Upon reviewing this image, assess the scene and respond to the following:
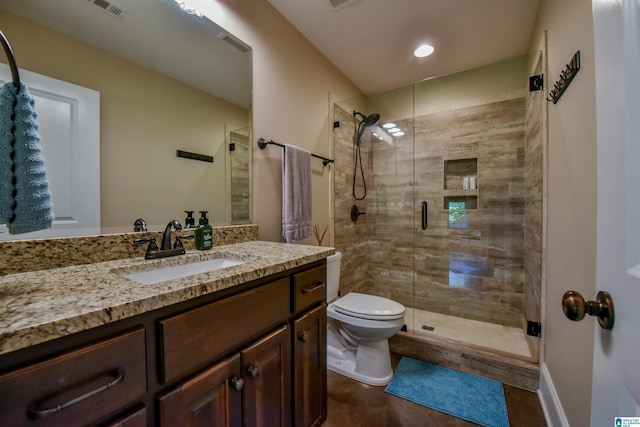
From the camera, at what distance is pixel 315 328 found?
1.21 metres

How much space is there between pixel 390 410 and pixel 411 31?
8.67 ft

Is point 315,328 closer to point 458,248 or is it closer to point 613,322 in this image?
point 613,322

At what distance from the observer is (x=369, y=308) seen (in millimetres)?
1785

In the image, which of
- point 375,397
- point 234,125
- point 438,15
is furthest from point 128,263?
point 438,15

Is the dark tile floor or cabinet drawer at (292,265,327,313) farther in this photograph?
the dark tile floor

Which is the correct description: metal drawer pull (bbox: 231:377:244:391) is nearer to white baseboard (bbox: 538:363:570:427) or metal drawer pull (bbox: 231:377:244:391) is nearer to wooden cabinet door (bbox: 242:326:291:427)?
wooden cabinet door (bbox: 242:326:291:427)

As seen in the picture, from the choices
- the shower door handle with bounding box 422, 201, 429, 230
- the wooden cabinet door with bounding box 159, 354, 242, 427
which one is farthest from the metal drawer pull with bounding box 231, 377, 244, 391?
the shower door handle with bounding box 422, 201, 429, 230

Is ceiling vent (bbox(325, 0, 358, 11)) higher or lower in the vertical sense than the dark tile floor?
higher

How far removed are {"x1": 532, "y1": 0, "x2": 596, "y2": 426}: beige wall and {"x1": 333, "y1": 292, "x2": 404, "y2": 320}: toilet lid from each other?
82 cm

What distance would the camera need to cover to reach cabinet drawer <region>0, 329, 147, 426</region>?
1.44 ft

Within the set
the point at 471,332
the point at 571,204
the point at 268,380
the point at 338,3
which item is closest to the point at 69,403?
the point at 268,380

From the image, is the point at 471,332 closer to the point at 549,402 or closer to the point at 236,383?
the point at 549,402

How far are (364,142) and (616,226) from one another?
8.64 feet

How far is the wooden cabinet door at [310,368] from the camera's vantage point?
3.61 feet
